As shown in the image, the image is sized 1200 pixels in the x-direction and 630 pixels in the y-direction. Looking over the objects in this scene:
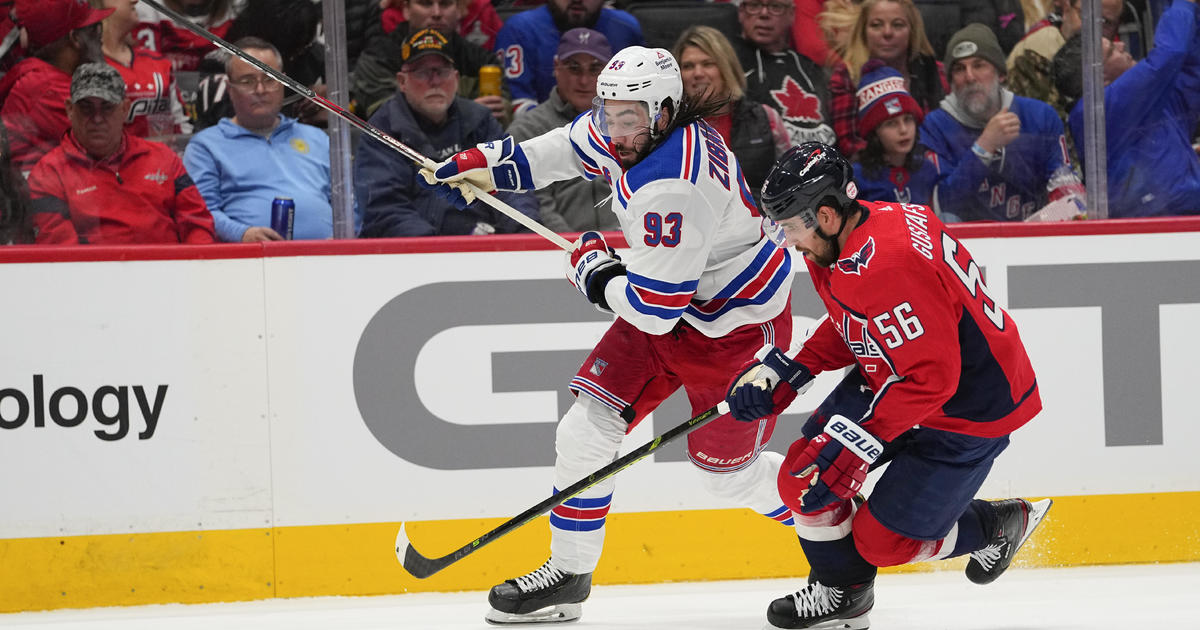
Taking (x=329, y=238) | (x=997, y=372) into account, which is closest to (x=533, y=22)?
(x=329, y=238)

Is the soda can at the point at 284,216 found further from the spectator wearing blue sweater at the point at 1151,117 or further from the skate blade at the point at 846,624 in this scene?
the spectator wearing blue sweater at the point at 1151,117

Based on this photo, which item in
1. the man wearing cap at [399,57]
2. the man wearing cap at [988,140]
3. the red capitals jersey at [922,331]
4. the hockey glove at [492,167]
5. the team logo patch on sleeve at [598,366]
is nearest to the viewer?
the red capitals jersey at [922,331]

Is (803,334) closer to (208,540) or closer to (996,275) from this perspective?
(996,275)

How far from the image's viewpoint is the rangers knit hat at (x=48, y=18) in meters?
3.68

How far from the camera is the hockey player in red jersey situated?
2604 mm

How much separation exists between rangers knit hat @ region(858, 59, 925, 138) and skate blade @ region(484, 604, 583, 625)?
1.83 m

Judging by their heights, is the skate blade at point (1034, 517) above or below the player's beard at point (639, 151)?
below

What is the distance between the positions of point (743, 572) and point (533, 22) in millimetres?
1890

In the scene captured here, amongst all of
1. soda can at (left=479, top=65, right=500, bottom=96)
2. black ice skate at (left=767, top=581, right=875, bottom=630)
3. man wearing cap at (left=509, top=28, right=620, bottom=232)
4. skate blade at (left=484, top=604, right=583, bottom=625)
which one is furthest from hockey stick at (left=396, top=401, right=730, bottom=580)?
soda can at (left=479, top=65, right=500, bottom=96)

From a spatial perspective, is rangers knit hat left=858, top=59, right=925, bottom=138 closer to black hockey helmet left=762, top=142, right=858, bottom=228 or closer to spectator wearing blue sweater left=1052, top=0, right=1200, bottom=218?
spectator wearing blue sweater left=1052, top=0, right=1200, bottom=218

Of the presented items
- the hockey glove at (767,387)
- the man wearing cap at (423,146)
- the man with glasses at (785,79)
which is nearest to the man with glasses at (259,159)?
the man wearing cap at (423,146)

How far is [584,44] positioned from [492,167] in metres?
0.78

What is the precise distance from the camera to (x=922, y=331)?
2.57 metres

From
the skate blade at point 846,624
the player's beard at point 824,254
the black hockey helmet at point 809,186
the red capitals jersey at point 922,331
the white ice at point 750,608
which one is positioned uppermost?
the black hockey helmet at point 809,186
